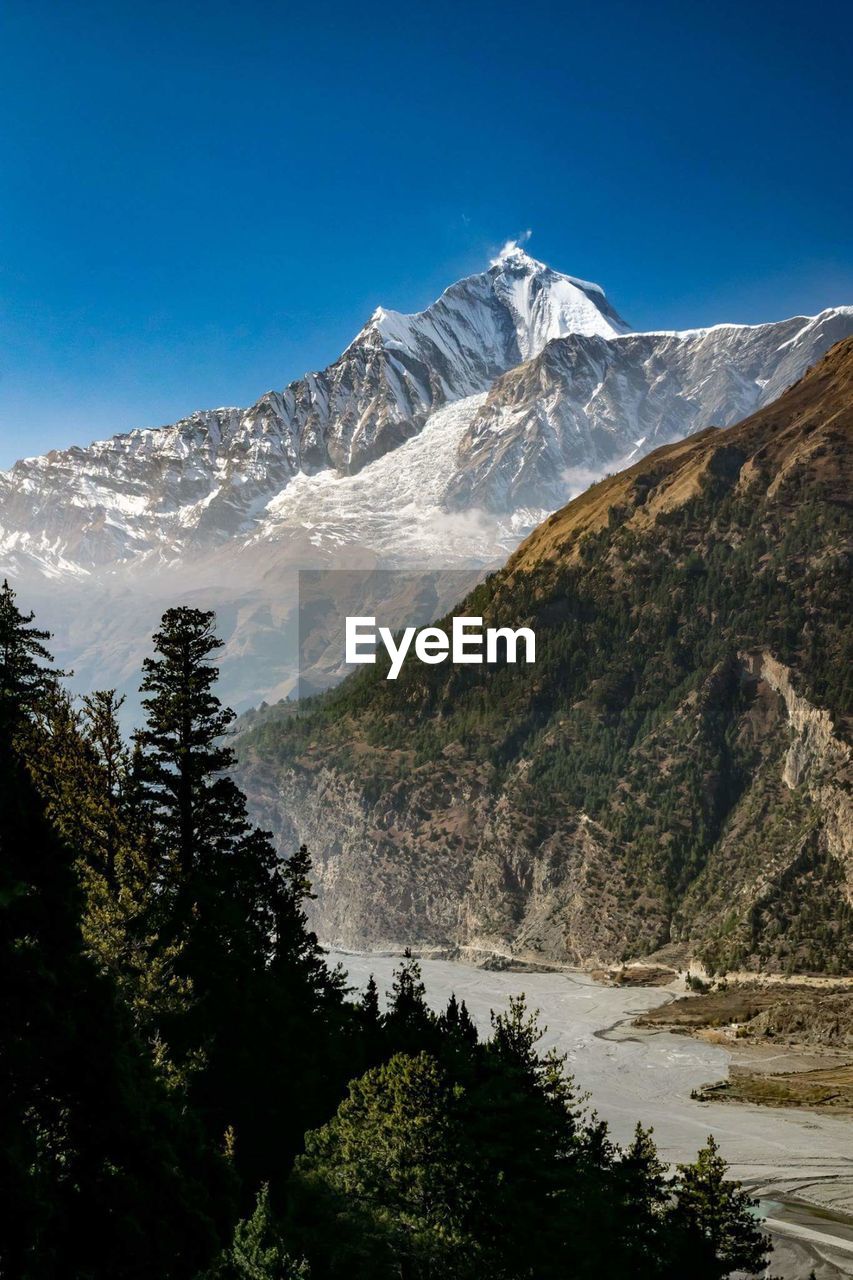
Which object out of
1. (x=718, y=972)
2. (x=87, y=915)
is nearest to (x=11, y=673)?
(x=87, y=915)

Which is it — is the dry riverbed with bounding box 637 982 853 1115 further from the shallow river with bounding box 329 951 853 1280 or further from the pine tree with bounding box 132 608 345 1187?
the pine tree with bounding box 132 608 345 1187

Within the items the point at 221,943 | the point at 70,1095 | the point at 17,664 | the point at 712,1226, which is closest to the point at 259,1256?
the point at 70,1095

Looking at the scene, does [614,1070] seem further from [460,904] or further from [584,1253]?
[584,1253]

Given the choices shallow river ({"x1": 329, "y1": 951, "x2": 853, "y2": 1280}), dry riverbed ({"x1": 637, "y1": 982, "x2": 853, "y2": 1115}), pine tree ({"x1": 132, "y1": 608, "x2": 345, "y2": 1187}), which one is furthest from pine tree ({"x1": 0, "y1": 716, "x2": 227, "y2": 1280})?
dry riverbed ({"x1": 637, "y1": 982, "x2": 853, "y2": 1115})

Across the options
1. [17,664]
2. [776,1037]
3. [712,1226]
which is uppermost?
[17,664]

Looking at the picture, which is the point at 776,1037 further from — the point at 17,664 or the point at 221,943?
the point at 17,664
